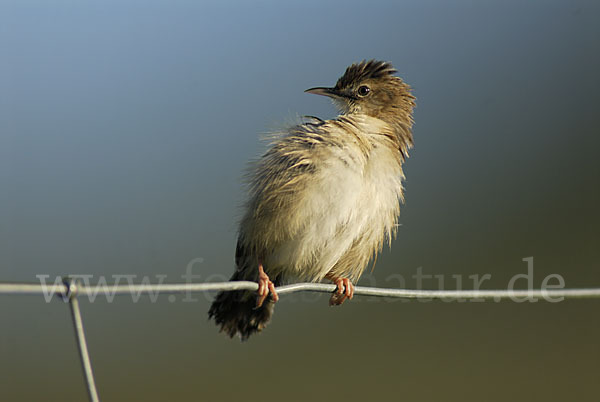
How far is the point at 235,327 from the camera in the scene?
3.64 m

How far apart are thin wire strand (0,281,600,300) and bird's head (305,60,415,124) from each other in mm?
1647

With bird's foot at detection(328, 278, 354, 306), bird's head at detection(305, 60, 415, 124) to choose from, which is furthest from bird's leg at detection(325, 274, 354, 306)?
bird's head at detection(305, 60, 415, 124)

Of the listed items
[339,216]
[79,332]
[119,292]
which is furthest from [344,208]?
[79,332]

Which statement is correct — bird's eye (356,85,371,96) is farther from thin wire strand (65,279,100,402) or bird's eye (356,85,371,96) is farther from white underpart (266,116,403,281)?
thin wire strand (65,279,100,402)

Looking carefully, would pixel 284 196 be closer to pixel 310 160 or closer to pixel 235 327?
pixel 310 160

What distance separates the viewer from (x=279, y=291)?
2.48 metres

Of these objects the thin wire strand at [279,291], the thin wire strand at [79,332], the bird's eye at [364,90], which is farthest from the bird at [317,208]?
the thin wire strand at [79,332]

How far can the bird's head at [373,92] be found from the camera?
3982mm

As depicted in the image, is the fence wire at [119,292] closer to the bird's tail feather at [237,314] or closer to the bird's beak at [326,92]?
the bird's tail feather at [237,314]

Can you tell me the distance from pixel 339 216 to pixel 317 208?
4.8 inches

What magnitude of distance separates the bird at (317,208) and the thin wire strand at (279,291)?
0.68 meters

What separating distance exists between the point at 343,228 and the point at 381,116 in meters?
0.93

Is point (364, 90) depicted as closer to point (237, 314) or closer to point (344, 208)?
point (344, 208)

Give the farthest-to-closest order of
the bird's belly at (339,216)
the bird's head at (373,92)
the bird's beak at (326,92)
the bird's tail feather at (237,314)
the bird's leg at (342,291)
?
the bird's beak at (326,92)
the bird's head at (373,92)
the bird's tail feather at (237,314)
the bird's leg at (342,291)
the bird's belly at (339,216)
